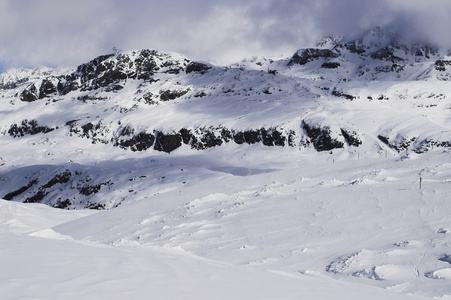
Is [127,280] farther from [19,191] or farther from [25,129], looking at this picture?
[25,129]

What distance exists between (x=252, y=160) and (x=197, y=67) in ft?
150

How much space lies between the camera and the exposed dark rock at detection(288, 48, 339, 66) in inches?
4988

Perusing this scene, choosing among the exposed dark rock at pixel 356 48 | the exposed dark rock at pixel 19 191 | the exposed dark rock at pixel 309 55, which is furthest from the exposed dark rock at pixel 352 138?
the exposed dark rock at pixel 356 48

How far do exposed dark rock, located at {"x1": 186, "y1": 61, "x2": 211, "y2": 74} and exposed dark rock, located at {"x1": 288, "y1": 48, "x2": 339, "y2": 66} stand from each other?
160 ft

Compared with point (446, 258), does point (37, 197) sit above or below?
above

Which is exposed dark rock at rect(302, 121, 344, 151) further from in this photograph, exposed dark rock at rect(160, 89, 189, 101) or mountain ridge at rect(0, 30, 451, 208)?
exposed dark rock at rect(160, 89, 189, 101)

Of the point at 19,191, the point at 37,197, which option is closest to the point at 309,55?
the point at 37,197

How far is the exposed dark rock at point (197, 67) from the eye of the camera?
289 ft

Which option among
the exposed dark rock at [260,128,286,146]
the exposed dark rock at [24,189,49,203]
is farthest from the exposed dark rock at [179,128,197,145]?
the exposed dark rock at [24,189,49,203]

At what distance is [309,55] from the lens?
128 metres

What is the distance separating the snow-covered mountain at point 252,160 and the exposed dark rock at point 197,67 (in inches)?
16.0

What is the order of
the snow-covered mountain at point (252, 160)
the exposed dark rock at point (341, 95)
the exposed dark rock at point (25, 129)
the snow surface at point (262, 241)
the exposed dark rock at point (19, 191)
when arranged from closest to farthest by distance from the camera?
the snow surface at point (262, 241) → the snow-covered mountain at point (252, 160) → the exposed dark rock at point (19, 191) → the exposed dark rock at point (341, 95) → the exposed dark rock at point (25, 129)

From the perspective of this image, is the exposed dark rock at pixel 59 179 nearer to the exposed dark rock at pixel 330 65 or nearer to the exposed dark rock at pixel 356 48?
the exposed dark rock at pixel 330 65

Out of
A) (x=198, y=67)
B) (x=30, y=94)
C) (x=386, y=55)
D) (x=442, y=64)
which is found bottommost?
(x=442, y=64)
